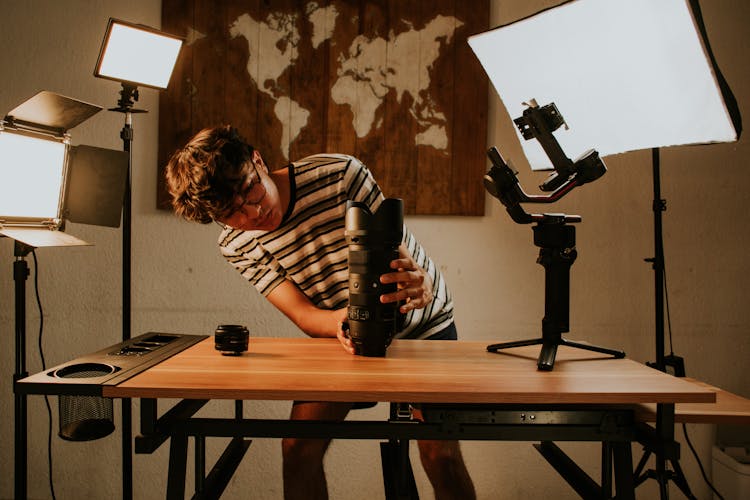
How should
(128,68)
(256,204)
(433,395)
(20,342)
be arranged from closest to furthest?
(433,395)
(256,204)
(20,342)
(128,68)

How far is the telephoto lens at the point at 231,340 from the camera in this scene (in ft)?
4.04

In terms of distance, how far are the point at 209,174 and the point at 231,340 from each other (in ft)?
1.18

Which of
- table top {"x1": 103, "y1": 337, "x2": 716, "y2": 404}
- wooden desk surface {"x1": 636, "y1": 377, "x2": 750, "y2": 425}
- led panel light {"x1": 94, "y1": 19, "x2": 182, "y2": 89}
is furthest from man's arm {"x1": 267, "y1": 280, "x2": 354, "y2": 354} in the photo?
wooden desk surface {"x1": 636, "y1": 377, "x2": 750, "y2": 425}

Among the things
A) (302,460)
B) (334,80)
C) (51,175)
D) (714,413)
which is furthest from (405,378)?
(334,80)

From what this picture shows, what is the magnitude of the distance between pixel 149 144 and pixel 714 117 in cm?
190

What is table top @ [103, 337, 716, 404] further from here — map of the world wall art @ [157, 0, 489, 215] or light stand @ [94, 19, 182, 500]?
map of the world wall art @ [157, 0, 489, 215]

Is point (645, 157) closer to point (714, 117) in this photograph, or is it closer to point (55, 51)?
point (714, 117)

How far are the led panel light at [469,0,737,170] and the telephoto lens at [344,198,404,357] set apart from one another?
19.1 inches

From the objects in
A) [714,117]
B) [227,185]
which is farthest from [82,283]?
[714,117]

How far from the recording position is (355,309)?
118 cm

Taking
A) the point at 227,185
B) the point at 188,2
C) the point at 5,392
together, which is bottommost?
the point at 5,392

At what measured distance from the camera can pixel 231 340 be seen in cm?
123

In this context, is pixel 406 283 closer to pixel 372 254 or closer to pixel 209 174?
pixel 372 254

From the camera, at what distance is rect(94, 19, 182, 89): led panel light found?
1.71m
